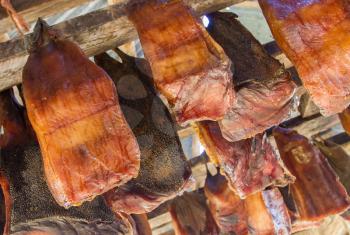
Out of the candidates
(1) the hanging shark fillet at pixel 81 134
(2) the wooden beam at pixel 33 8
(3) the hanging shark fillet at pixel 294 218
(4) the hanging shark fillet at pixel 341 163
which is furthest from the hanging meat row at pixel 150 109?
(3) the hanging shark fillet at pixel 294 218

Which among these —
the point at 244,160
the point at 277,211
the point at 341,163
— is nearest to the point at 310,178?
the point at 277,211

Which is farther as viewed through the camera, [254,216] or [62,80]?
[254,216]

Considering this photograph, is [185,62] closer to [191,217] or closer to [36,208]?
[36,208]

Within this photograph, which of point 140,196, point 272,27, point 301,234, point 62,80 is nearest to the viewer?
point 62,80

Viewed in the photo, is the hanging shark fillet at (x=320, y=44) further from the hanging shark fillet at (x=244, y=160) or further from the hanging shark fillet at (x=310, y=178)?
the hanging shark fillet at (x=310, y=178)

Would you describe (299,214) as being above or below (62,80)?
below

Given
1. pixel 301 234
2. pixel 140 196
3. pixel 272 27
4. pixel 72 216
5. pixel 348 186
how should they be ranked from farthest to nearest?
1. pixel 301 234
2. pixel 348 186
3. pixel 140 196
4. pixel 72 216
5. pixel 272 27

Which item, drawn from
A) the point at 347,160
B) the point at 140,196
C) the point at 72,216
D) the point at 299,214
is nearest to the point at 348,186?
the point at 347,160

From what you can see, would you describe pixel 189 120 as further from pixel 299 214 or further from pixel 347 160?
pixel 347 160
